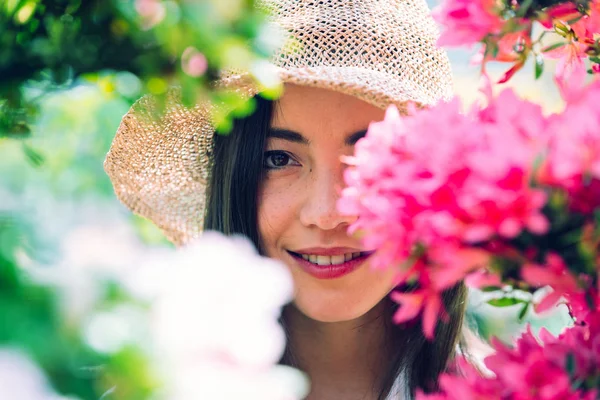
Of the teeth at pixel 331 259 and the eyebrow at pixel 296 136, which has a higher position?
the eyebrow at pixel 296 136

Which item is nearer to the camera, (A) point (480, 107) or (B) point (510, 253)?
(B) point (510, 253)

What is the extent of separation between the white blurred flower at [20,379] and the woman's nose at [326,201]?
1.26 m

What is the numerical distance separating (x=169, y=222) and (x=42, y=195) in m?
1.49

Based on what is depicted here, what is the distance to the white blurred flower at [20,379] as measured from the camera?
17.6 inches

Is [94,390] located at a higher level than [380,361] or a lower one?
higher

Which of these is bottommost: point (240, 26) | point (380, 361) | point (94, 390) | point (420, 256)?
point (380, 361)

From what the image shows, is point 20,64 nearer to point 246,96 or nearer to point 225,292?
point 225,292

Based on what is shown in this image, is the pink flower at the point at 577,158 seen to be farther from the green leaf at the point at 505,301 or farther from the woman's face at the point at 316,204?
the woman's face at the point at 316,204

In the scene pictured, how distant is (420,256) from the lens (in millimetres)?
817

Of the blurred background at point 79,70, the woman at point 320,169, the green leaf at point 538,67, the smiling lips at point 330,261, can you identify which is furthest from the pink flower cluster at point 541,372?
the smiling lips at point 330,261

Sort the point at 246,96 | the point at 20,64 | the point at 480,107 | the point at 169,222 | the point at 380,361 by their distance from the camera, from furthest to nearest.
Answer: the point at 169,222
the point at 380,361
the point at 246,96
the point at 480,107
the point at 20,64

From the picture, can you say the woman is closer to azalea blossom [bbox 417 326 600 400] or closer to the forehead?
the forehead

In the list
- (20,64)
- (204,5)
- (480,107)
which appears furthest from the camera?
(480,107)

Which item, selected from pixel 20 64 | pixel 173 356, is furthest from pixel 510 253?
pixel 20 64
